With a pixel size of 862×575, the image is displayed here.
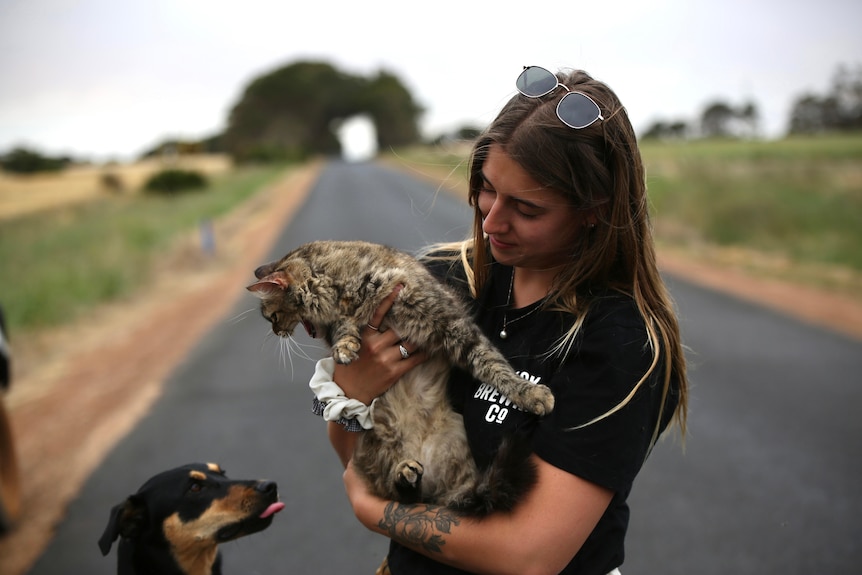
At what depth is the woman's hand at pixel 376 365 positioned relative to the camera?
244cm

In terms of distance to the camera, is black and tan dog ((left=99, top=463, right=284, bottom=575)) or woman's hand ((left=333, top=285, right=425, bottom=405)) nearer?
woman's hand ((left=333, top=285, right=425, bottom=405))

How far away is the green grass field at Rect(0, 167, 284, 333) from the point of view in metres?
12.4

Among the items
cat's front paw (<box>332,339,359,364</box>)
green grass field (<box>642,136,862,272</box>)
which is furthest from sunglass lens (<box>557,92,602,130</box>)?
green grass field (<box>642,136,862,272</box>)

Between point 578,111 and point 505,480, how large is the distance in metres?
1.11

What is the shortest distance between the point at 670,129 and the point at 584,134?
82258 millimetres

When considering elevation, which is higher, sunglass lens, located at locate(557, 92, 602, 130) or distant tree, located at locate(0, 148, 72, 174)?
sunglass lens, located at locate(557, 92, 602, 130)

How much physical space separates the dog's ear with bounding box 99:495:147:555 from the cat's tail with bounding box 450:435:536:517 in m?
1.71

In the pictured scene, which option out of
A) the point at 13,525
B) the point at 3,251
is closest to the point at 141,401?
the point at 13,525

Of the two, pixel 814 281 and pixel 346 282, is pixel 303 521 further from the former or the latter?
pixel 814 281

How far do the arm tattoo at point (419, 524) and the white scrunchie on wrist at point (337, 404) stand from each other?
373 mm

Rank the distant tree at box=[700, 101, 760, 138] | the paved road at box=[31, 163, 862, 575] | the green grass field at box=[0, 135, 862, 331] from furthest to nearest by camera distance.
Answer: the distant tree at box=[700, 101, 760, 138] < the green grass field at box=[0, 135, 862, 331] < the paved road at box=[31, 163, 862, 575]

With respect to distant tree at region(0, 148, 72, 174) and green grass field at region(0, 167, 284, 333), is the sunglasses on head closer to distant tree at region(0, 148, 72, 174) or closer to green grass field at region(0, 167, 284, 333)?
green grass field at region(0, 167, 284, 333)

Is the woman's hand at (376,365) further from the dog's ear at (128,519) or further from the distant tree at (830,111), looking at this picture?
the distant tree at (830,111)

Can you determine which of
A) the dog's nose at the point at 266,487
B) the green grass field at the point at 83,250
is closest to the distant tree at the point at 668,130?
the green grass field at the point at 83,250
